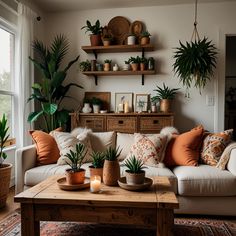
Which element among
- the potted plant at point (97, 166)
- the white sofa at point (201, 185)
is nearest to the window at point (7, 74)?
the white sofa at point (201, 185)

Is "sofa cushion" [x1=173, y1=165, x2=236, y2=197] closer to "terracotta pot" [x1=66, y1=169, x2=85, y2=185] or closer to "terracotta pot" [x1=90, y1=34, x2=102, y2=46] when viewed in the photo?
"terracotta pot" [x1=66, y1=169, x2=85, y2=185]

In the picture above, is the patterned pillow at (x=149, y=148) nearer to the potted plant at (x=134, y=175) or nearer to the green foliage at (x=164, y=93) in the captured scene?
the potted plant at (x=134, y=175)

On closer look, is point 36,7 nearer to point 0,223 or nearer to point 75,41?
point 75,41

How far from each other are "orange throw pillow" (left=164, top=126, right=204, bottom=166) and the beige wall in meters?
1.15

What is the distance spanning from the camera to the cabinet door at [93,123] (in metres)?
3.71

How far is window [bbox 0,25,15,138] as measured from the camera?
3.39 m

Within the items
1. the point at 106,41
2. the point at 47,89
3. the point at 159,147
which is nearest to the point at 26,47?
the point at 47,89

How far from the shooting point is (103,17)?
13.2ft

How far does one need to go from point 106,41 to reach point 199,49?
1.33 metres

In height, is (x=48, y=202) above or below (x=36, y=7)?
below

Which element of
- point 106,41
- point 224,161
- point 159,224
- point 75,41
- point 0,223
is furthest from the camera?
point 75,41

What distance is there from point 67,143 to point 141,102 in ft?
5.09

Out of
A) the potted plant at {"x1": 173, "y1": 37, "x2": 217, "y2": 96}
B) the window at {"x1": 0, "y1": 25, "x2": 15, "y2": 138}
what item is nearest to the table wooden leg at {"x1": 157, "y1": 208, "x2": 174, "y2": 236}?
the potted plant at {"x1": 173, "y1": 37, "x2": 217, "y2": 96}

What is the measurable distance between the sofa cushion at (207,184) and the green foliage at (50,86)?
→ 199 centimetres
